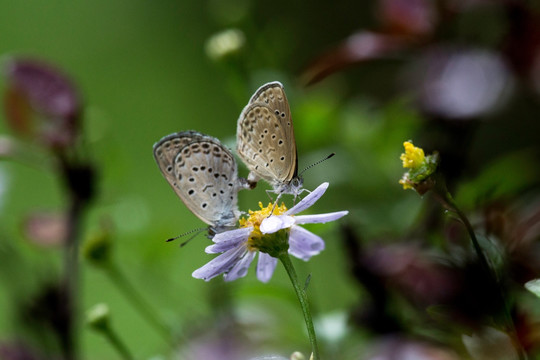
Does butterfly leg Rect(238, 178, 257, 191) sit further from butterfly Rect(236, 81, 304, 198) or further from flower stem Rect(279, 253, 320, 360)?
flower stem Rect(279, 253, 320, 360)

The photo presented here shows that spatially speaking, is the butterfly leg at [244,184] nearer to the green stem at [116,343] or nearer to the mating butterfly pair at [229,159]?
the mating butterfly pair at [229,159]

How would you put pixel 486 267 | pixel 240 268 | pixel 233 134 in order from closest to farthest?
pixel 486 267, pixel 240 268, pixel 233 134

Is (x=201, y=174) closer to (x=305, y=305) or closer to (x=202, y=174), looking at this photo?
(x=202, y=174)

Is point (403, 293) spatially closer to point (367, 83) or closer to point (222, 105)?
point (367, 83)

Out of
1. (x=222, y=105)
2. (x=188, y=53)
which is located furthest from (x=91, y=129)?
(x=188, y=53)

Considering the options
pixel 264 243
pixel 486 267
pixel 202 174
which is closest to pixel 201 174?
pixel 202 174

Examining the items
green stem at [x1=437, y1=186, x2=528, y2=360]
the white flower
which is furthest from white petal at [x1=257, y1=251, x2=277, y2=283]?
green stem at [x1=437, y1=186, x2=528, y2=360]
